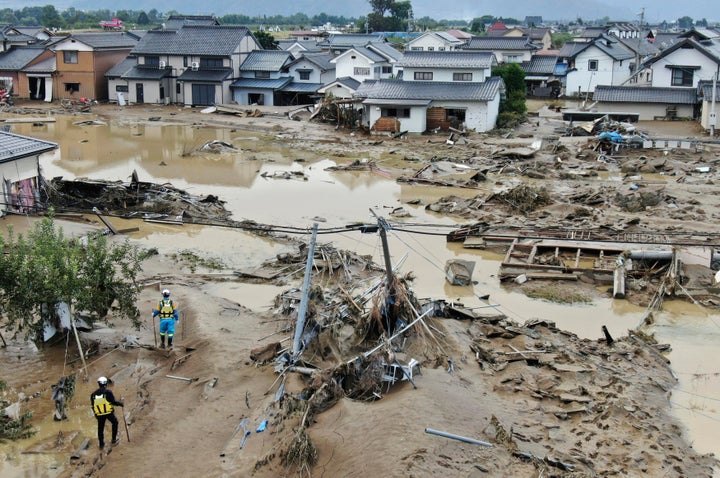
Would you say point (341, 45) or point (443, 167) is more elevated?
point (341, 45)

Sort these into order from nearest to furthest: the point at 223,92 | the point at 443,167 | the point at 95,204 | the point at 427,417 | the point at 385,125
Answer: the point at 427,417
the point at 95,204
the point at 443,167
the point at 385,125
the point at 223,92

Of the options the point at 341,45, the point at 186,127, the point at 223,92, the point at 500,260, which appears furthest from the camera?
the point at 341,45

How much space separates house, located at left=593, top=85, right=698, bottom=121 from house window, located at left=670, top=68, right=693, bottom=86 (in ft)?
13.5

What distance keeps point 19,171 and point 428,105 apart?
2363 cm

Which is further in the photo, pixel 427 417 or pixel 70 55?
pixel 70 55

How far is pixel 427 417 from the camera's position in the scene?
10.9m

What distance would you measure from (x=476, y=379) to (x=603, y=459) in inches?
109

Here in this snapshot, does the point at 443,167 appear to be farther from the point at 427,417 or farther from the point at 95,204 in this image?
the point at 427,417

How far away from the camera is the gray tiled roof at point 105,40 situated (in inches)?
2061

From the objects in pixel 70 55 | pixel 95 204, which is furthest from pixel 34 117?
pixel 95 204

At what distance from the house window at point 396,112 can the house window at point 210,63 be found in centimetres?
1441

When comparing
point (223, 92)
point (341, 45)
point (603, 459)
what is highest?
point (341, 45)

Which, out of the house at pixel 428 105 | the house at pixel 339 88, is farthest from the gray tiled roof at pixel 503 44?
the house at pixel 428 105

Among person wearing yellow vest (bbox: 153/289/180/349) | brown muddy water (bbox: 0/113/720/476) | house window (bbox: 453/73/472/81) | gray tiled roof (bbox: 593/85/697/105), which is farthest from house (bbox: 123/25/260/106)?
person wearing yellow vest (bbox: 153/289/180/349)
